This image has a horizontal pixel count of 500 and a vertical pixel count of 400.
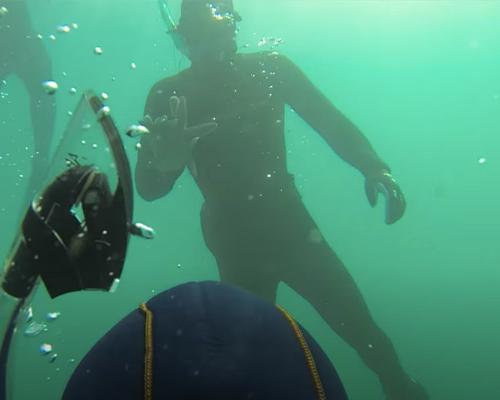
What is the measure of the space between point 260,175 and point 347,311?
1616 millimetres

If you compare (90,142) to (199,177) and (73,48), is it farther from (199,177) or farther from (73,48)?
(73,48)

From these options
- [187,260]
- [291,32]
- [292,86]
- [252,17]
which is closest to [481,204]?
[187,260]

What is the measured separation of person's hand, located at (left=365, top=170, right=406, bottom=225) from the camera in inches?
170

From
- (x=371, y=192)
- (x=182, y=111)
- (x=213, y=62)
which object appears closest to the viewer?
(x=182, y=111)

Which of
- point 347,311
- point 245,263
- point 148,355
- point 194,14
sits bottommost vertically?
point 347,311

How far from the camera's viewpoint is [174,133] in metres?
3.67

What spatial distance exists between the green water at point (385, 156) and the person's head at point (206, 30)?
9.99 feet

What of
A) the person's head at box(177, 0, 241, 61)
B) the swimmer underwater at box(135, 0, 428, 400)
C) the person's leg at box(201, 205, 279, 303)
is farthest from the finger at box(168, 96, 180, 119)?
the person's head at box(177, 0, 241, 61)

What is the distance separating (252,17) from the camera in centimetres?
2014

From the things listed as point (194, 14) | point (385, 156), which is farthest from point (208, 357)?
point (385, 156)

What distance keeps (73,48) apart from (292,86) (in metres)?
19.5

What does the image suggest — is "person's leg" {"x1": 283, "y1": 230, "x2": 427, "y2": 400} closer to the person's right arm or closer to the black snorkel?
the person's right arm

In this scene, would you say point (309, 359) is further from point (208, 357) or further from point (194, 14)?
point (194, 14)

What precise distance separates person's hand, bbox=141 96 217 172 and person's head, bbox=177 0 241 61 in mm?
1426
